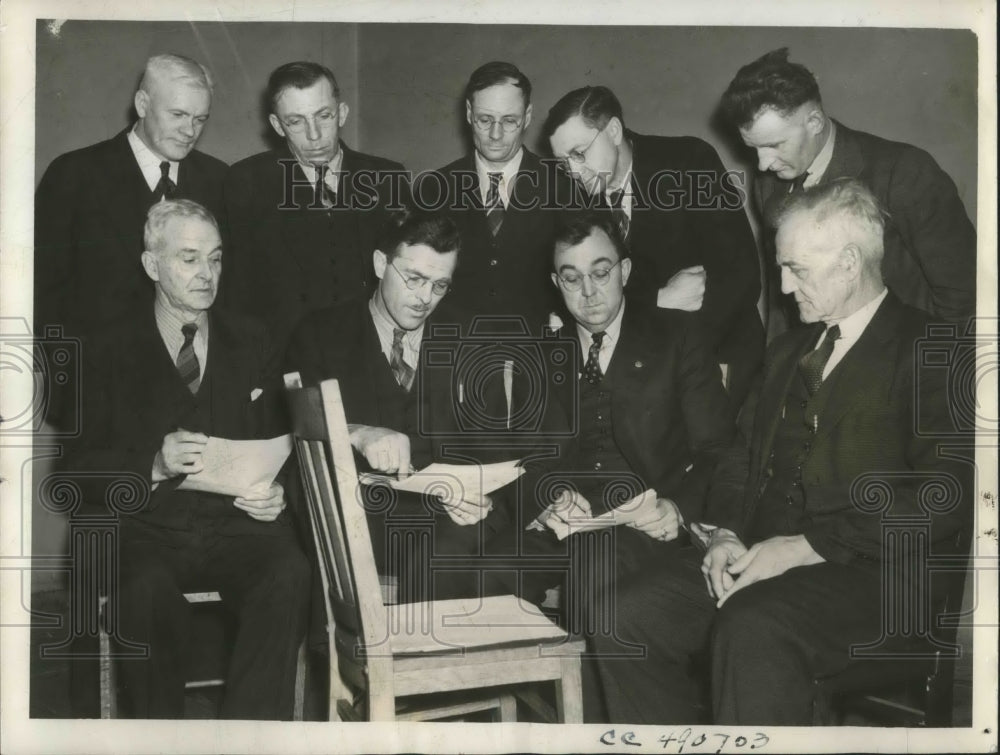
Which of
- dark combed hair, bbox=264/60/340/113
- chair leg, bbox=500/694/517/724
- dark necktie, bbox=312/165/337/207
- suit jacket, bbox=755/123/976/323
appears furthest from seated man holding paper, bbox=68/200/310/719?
suit jacket, bbox=755/123/976/323

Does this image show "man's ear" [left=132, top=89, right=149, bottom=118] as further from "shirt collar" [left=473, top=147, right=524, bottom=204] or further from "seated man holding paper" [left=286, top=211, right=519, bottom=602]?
"shirt collar" [left=473, top=147, right=524, bottom=204]

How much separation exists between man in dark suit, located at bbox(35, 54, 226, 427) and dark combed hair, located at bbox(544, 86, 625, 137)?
3.37 ft

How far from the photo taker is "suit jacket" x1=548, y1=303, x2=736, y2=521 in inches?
116

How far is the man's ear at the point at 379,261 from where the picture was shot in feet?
10.1

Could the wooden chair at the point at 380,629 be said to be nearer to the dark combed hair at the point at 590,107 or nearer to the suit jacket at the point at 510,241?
the suit jacket at the point at 510,241

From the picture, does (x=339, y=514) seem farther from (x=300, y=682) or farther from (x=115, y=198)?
(x=115, y=198)

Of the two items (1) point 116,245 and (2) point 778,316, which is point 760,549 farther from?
(1) point 116,245

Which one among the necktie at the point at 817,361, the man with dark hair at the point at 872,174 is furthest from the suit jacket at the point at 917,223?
the necktie at the point at 817,361

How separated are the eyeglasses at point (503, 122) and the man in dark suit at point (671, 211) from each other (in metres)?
0.10

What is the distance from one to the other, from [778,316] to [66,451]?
2.10m

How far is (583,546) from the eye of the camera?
2.89 m

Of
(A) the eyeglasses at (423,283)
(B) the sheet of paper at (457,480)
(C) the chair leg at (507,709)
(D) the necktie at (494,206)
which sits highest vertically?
(D) the necktie at (494,206)

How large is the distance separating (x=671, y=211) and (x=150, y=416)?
64.4 inches

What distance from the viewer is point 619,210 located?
306cm
